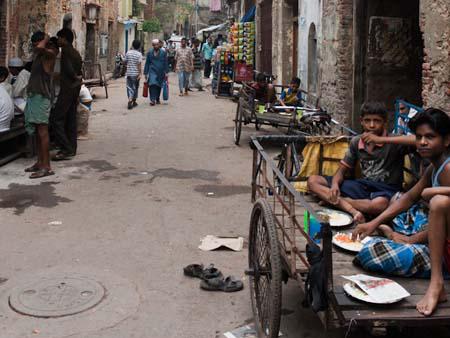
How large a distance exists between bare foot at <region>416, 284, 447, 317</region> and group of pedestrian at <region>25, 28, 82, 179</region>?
21.3 ft

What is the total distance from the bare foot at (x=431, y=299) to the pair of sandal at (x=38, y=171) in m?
6.48

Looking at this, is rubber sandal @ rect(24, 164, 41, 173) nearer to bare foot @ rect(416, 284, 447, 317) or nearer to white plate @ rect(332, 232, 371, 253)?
white plate @ rect(332, 232, 371, 253)

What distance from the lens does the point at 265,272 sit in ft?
Result: 13.1

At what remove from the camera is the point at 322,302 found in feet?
10.3

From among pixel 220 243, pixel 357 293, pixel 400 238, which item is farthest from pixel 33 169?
pixel 357 293

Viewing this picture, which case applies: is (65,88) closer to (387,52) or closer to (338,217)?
(387,52)

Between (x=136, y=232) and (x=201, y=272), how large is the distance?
1.37 m

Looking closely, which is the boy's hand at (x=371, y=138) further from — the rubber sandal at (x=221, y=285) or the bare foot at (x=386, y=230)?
the rubber sandal at (x=221, y=285)

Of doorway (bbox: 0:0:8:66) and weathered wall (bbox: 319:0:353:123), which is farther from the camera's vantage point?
doorway (bbox: 0:0:8:66)

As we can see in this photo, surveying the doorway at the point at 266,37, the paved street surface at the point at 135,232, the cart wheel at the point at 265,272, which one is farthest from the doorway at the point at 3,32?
A: the cart wheel at the point at 265,272

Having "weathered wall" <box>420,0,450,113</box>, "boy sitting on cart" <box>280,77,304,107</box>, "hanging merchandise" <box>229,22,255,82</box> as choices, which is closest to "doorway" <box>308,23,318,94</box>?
"boy sitting on cart" <box>280,77,304,107</box>

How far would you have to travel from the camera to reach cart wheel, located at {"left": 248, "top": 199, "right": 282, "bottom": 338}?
361 cm

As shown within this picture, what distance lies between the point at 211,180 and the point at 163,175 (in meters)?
0.74

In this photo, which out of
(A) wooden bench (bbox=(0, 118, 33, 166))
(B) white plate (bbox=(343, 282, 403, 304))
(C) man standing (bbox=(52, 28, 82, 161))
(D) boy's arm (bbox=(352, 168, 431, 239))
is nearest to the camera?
(B) white plate (bbox=(343, 282, 403, 304))
